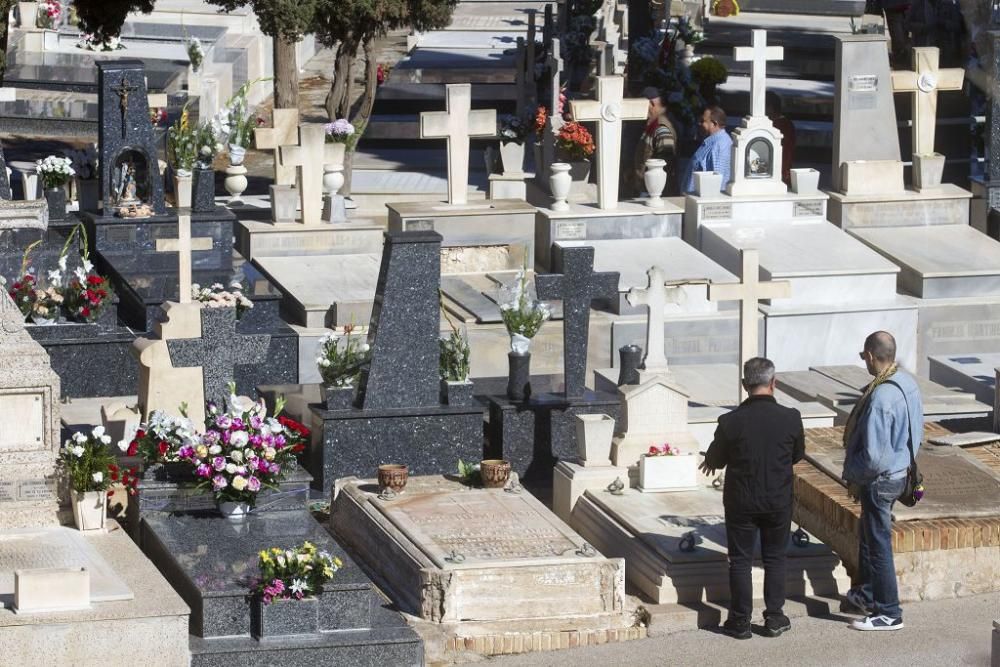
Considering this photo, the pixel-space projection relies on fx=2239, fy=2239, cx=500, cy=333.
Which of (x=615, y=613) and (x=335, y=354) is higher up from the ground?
(x=335, y=354)

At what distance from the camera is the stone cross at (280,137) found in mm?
20234

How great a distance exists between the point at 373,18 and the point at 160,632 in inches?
450

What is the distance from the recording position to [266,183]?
77.2 feet

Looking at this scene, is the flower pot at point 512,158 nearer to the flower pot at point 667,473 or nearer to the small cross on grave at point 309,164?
the small cross on grave at point 309,164

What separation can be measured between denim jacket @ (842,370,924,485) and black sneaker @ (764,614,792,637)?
831mm

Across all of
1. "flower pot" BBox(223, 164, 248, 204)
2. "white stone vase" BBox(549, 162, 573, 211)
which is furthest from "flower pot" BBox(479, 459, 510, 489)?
"flower pot" BBox(223, 164, 248, 204)

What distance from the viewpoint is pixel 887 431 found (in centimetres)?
1158

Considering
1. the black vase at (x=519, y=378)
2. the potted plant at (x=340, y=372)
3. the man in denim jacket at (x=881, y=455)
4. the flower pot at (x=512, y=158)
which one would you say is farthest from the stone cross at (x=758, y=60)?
the man in denim jacket at (x=881, y=455)

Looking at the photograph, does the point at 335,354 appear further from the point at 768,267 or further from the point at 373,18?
the point at 373,18

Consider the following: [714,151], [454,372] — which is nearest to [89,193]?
[714,151]

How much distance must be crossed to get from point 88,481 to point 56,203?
699cm

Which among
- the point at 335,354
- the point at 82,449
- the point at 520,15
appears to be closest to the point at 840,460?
the point at 335,354

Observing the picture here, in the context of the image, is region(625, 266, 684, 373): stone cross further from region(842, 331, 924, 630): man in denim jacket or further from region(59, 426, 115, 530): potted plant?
region(59, 426, 115, 530): potted plant

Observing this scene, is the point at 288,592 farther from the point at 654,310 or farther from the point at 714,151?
the point at 714,151
